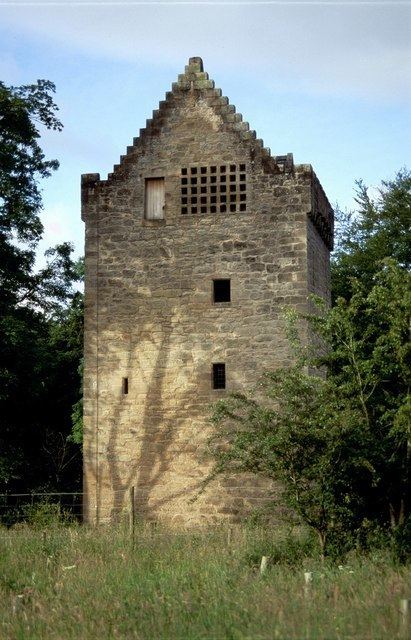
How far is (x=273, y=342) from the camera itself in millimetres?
21016

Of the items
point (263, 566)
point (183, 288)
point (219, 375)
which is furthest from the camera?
point (183, 288)

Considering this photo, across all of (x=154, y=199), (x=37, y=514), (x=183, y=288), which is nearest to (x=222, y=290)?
(x=183, y=288)

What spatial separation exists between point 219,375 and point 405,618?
12.6 metres

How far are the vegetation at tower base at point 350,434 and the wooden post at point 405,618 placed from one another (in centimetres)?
481

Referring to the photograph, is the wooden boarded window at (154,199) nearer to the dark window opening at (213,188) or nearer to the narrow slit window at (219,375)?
the dark window opening at (213,188)

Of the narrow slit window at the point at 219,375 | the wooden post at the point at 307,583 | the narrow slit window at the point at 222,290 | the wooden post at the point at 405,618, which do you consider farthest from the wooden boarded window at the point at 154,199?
the wooden post at the point at 405,618

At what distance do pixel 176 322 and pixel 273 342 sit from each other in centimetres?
224

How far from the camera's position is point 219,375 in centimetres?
2144

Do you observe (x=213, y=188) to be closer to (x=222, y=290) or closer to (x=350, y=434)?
(x=222, y=290)

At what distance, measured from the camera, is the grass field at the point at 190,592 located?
31.4 feet

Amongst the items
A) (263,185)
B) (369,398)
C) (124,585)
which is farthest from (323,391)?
(263,185)

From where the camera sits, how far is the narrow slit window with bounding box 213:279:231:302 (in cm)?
2167

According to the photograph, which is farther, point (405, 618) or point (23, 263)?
point (23, 263)

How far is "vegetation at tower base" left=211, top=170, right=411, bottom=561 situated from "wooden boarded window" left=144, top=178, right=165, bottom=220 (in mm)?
7640
